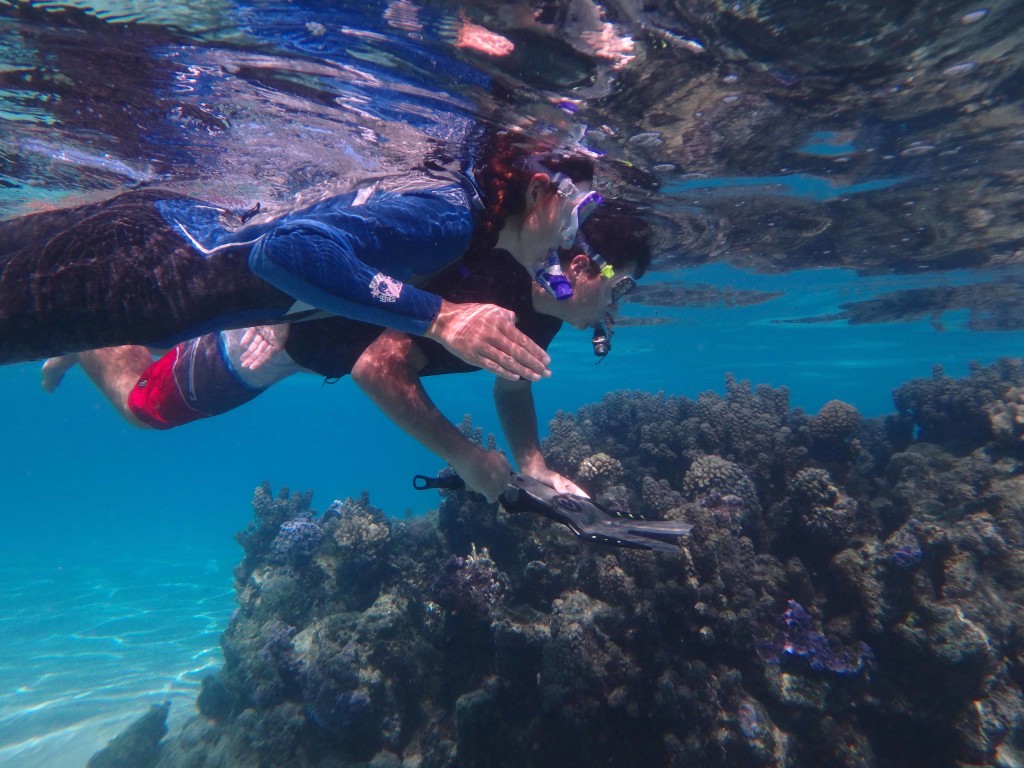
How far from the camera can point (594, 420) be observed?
10703 millimetres

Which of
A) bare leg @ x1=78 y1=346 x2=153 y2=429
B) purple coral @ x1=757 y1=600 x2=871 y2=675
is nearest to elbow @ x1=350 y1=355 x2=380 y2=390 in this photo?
bare leg @ x1=78 y1=346 x2=153 y2=429

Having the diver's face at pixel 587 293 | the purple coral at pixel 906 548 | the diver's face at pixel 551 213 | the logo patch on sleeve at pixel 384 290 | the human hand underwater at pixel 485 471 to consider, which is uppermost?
the diver's face at pixel 551 213

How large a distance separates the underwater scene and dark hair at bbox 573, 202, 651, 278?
0.02 metres

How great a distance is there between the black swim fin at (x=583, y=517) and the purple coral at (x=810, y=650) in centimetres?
246

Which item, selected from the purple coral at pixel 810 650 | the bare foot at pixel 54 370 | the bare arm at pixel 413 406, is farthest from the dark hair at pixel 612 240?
the bare foot at pixel 54 370

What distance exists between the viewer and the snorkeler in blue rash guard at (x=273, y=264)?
2230 millimetres

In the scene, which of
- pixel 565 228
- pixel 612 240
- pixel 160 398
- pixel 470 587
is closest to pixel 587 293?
pixel 612 240

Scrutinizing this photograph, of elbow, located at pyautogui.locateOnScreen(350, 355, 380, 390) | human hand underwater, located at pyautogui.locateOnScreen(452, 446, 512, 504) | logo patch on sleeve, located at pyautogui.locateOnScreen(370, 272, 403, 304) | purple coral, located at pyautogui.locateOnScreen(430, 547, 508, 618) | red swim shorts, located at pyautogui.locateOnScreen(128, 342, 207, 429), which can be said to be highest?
logo patch on sleeve, located at pyautogui.locateOnScreen(370, 272, 403, 304)

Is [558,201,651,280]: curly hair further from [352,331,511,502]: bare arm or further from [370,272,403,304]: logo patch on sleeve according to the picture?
[370,272,403,304]: logo patch on sleeve

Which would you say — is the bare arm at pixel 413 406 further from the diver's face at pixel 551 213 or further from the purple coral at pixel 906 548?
the purple coral at pixel 906 548

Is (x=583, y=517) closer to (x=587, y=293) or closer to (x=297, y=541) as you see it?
(x=587, y=293)

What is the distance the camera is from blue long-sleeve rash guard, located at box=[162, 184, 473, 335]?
217 cm

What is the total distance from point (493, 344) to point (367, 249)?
0.85 m

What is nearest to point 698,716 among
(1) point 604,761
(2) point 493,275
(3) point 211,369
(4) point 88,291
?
(1) point 604,761
